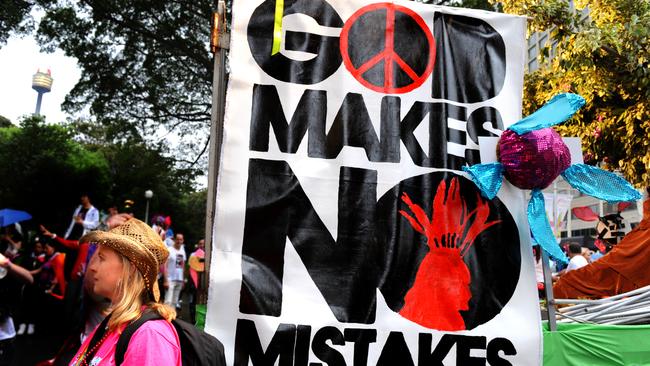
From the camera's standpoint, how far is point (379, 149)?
10.6 ft

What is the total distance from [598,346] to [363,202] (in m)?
1.51

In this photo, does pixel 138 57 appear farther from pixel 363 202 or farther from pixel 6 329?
pixel 363 202

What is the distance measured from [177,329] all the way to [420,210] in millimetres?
1568

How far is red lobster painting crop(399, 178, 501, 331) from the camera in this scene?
3053mm

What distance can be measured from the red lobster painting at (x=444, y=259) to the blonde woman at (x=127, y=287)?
4.49 ft

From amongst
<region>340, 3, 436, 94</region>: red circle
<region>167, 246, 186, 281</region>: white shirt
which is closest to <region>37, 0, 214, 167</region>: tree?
<region>167, 246, 186, 281</region>: white shirt

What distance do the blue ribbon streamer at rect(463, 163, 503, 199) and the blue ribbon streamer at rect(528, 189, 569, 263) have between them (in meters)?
0.25

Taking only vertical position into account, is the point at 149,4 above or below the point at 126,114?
above

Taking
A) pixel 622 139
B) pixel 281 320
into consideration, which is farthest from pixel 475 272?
pixel 622 139

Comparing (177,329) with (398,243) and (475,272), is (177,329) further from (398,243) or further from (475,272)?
(475,272)

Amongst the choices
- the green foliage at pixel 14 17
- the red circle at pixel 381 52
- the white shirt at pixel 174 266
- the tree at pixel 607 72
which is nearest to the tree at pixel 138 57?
the green foliage at pixel 14 17

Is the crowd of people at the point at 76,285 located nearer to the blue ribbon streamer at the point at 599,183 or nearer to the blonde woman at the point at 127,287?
the blonde woman at the point at 127,287

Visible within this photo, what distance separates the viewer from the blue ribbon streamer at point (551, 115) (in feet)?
10.3

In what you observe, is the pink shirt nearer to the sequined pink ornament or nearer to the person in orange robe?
the sequined pink ornament
